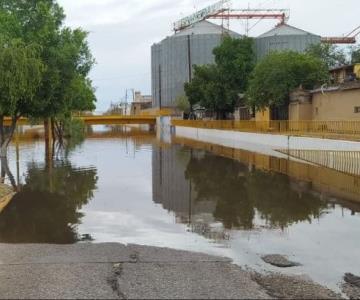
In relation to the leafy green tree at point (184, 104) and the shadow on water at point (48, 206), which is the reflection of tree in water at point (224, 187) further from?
the leafy green tree at point (184, 104)

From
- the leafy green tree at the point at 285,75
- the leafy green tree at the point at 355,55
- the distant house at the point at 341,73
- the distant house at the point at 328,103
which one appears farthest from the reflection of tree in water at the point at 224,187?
the leafy green tree at the point at 355,55

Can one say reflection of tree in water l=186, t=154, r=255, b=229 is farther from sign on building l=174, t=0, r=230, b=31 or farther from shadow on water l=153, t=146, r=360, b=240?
sign on building l=174, t=0, r=230, b=31

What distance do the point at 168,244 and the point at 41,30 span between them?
23.1 meters

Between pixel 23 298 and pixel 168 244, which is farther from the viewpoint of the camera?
pixel 168 244

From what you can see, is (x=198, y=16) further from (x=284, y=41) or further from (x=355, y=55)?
(x=355, y=55)

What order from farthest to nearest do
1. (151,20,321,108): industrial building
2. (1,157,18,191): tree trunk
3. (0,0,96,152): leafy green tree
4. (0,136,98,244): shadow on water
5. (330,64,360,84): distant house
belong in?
(151,20,321,108): industrial building < (330,64,360,84): distant house < (0,0,96,152): leafy green tree < (1,157,18,191): tree trunk < (0,136,98,244): shadow on water

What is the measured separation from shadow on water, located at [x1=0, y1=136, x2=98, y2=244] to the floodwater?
0.03 m

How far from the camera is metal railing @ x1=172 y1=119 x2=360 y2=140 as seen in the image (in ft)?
101

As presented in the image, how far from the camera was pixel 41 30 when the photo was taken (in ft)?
106

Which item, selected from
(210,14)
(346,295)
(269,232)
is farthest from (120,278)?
(210,14)

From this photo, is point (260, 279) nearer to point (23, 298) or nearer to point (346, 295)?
point (346, 295)

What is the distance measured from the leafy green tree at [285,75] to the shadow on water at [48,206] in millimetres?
21191

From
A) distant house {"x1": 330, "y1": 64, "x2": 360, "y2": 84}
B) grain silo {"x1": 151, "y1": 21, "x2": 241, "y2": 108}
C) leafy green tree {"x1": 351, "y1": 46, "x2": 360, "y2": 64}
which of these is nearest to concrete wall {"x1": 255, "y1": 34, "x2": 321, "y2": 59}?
grain silo {"x1": 151, "y1": 21, "x2": 241, "y2": 108}

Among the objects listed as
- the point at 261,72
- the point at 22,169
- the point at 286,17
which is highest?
the point at 286,17
